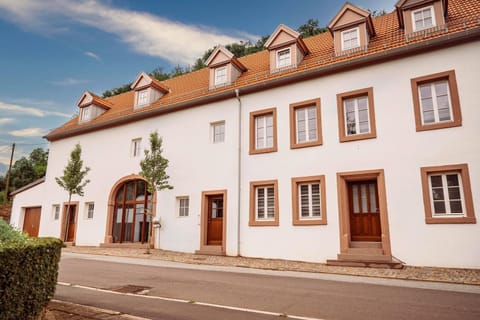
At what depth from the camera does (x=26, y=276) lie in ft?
13.9

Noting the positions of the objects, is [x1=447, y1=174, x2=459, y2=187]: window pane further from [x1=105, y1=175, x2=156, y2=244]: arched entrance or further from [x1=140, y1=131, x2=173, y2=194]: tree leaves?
[x1=105, y1=175, x2=156, y2=244]: arched entrance

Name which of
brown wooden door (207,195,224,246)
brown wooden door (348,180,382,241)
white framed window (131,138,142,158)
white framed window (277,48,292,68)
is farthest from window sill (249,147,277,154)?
white framed window (131,138,142,158)

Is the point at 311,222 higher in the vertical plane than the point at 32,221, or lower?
lower

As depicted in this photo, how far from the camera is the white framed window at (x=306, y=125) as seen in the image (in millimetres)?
13762

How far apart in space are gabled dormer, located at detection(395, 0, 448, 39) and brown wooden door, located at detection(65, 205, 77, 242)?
19.9 m

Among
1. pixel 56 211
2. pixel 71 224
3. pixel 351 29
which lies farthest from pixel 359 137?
pixel 56 211

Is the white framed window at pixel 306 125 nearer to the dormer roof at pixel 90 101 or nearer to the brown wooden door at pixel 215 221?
the brown wooden door at pixel 215 221

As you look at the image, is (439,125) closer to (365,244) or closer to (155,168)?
(365,244)

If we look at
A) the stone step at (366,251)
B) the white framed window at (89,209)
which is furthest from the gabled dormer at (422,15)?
the white framed window at (89,209)

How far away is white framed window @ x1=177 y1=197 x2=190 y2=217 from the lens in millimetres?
16328

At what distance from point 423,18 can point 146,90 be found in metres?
14.6

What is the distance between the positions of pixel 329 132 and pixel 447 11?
6.59 meters

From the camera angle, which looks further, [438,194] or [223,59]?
[223,59]

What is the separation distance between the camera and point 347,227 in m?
12.2
